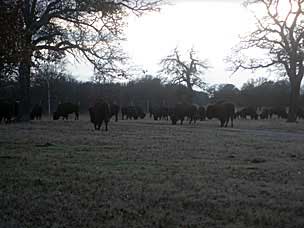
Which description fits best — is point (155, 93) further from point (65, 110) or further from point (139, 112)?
point (65, 110)

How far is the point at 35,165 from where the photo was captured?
11.8 metres

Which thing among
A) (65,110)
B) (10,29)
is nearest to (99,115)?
(10,29)

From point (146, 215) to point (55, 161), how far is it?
583 centimetres

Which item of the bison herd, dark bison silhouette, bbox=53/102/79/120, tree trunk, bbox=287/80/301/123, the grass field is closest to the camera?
the grass field

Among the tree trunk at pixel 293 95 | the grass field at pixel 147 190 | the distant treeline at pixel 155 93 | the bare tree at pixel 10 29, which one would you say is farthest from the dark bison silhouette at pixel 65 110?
the grass field at pixel 147 190

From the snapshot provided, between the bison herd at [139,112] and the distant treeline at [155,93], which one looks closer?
the bison herd at [139,112]

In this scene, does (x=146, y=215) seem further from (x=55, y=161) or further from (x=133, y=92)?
(x=133, y=92)

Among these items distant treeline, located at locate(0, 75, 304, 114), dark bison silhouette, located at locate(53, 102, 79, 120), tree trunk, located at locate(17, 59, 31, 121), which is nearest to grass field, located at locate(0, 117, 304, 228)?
tree trunk, located at locate(17, 59, 31, 121)

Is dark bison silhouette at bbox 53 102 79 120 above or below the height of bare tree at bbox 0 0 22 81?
below

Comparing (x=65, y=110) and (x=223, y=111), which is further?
(x=65, y=110)

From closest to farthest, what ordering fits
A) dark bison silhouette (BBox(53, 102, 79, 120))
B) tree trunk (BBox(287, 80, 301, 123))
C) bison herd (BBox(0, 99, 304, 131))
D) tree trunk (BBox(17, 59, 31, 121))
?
1. bison herd (BBox(0, 99, 304, 131))
2. tree trunk (BBox(17, 59, 31, 121))
3. tree trunk (BBox(287, 80, 301, 123))
4. dark bison silhouette (BBox(53, 102, 79, 120))

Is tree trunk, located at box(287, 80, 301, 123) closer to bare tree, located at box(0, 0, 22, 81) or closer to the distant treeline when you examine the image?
the distant treeline

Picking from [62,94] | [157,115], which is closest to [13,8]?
[157,115]

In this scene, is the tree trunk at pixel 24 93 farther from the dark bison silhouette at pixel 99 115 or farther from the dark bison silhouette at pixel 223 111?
the dark bison silhouette at pixel 223 111
